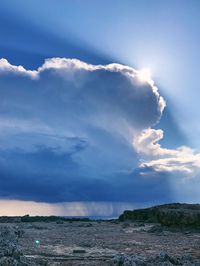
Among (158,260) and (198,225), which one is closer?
(158,260)

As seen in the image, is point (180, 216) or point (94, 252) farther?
point (180, 216)

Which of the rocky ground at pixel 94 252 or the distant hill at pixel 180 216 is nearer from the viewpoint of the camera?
the rocky ground at pixel 94 252

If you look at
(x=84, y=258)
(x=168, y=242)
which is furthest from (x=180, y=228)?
(x=84, y=258)

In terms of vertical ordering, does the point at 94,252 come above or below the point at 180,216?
below

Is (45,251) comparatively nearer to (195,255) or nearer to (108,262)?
(108,262)

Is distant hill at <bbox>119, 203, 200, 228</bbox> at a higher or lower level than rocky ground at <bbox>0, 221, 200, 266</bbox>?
higher

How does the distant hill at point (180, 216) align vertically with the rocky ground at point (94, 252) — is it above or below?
above

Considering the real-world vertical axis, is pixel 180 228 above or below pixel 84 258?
above

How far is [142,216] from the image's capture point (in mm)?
74938

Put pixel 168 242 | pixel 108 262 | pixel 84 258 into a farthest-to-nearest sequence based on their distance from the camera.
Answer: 1. pixel 168 242
2. pixel 84 258
3. pixel 108 262

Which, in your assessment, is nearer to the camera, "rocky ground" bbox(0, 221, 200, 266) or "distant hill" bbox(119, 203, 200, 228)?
"rocky ground" bbox(0, 221, 200, 266)

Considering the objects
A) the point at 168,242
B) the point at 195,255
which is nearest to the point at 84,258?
the point at 195,255

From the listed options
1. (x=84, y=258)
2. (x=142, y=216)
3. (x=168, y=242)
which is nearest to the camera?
(x=84, y=258)

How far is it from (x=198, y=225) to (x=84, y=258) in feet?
91.2
